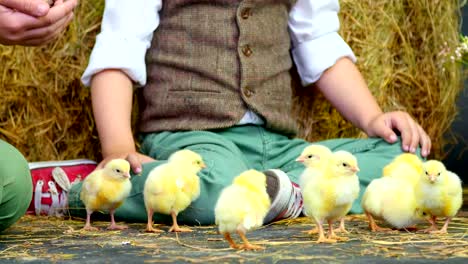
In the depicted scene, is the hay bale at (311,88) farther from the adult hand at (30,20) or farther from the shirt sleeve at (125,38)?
the adult hand at (30,20)

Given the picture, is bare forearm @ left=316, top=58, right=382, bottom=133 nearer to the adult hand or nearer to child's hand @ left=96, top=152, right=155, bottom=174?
child's hand @ left=96, top=152, right=155, bottom=174

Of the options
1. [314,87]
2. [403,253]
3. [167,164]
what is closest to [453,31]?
[314,87]

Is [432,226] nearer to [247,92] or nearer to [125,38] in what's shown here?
[247,92]

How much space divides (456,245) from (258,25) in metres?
0.95

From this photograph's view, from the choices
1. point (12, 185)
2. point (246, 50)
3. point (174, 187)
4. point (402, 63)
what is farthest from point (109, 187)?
point (402, 63)

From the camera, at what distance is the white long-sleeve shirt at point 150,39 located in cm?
224

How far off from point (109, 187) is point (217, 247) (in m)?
0.40

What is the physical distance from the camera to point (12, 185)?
1.64 m

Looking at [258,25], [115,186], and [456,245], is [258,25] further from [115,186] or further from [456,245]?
[456,245]

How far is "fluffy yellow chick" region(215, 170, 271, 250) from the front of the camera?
1418mm

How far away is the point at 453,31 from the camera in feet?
9.45

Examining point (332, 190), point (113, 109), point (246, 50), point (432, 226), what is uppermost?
point (246, 50)

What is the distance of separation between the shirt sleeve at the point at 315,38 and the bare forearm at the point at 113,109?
20.3 inches

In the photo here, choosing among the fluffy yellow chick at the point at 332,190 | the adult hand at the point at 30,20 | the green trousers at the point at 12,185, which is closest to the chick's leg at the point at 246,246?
the fluffy yellow chick at the point at 332,190
